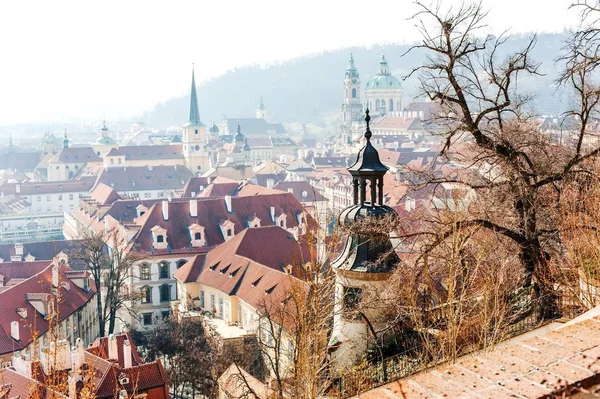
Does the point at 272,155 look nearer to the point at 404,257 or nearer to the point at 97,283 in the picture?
the point at 97,283

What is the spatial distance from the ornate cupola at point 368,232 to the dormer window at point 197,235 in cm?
3626

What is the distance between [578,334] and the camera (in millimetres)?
5609

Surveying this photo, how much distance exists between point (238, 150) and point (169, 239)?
82.6 m

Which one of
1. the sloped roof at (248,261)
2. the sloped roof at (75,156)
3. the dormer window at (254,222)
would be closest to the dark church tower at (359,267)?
the sloped roof at (248,261)

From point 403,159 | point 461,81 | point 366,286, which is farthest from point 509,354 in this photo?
point 403,159

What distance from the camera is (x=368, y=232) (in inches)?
546

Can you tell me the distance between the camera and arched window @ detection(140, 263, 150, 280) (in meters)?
47.6

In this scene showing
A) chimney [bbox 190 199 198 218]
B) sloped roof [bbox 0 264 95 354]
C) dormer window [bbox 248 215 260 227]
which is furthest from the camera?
dormer window [bbox 248 215 260 227]

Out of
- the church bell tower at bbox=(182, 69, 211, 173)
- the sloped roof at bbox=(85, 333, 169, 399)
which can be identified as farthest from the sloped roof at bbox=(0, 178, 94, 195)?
the sloped roof at bbox=(85, 333, 169, 399)

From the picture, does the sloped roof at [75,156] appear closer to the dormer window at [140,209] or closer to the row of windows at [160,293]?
the dormer window at [140,209]

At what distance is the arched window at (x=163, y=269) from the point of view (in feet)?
159

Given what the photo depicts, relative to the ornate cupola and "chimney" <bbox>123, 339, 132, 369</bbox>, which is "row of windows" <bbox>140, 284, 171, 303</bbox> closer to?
"chimney" <bbox>123, 339, 132, 369</bbox>

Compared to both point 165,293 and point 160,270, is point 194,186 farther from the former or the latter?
point 165,293

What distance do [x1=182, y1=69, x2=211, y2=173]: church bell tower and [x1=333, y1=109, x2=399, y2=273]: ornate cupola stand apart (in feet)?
356
